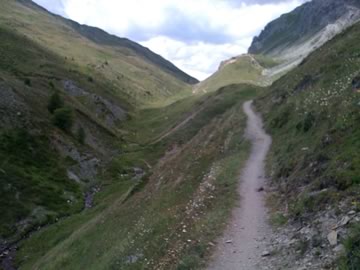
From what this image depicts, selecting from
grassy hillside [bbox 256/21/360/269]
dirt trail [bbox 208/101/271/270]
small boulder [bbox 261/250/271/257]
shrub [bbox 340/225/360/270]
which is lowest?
small boulder [bbox 261/250/271/257]

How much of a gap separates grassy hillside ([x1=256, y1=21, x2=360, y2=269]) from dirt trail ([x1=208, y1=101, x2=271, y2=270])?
4.52 feet

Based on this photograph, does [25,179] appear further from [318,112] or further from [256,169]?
[318,112]

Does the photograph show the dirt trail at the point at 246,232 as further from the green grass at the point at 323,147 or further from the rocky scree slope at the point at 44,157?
the rocky scree slope at the point at 44,157

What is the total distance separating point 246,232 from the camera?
19891 mm

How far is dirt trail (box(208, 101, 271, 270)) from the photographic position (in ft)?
55.8

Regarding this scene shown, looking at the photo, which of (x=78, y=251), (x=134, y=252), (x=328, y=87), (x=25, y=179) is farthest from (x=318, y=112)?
(x=25, y=179)


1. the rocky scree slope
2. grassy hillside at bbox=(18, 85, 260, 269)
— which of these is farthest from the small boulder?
the rocky scree slope

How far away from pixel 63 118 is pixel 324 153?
221 ft

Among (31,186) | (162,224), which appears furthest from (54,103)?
(162,224)

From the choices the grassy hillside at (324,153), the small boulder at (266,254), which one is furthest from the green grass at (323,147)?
the small boulder at (266,254)

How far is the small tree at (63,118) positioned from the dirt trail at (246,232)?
57.7 metres

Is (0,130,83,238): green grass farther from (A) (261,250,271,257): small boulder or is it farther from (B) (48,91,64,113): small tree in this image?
(A) (261,250,271,257): small boulder

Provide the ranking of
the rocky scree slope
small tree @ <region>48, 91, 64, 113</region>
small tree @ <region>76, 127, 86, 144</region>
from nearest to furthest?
the rocky scree slope < small tree @ <region>76, 127, 86, 144</region> < small tree @ <region>48, 91, 64, 113</region>

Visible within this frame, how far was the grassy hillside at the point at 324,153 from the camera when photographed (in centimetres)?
1788
